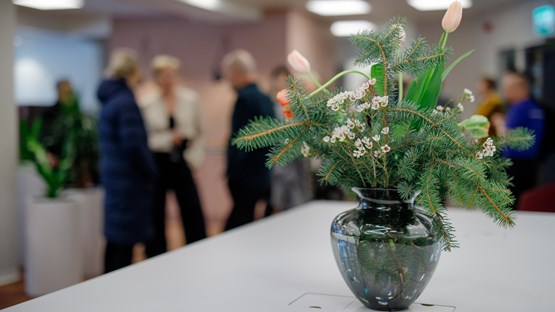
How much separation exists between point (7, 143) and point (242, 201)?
1.60 meters

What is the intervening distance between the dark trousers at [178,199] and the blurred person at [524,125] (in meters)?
2.29

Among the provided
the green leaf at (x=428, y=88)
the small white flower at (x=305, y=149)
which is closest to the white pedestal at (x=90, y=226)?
the small white flower at (x=305, y=149)

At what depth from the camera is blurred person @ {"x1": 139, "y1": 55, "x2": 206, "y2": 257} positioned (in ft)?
15.2

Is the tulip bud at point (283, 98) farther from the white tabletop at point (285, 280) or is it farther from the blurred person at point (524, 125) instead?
the blurred person at point (524, 125)

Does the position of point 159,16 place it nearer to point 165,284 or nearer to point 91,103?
point 91,103

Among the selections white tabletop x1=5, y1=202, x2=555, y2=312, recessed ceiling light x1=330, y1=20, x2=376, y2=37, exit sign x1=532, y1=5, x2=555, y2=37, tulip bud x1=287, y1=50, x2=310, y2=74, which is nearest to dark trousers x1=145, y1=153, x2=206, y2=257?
white tabletop x1=5, y1=202, x2=555, y2=312

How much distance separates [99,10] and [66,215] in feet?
16.3

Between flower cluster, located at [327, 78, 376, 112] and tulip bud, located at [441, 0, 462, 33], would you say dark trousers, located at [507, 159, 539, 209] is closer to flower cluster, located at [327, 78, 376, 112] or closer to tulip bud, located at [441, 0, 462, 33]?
tulip bud, located at [441, 0, 462, 33]

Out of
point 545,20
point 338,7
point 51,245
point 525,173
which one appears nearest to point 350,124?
point 51,245

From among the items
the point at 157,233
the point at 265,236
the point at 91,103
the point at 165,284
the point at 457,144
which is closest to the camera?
the point at 457,144

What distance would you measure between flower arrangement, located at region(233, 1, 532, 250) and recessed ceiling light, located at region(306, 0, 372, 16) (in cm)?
626

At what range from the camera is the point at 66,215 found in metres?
4.20

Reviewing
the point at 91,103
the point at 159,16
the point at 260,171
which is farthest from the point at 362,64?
the point at 91,103

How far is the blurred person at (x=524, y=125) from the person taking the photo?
5.02 m
